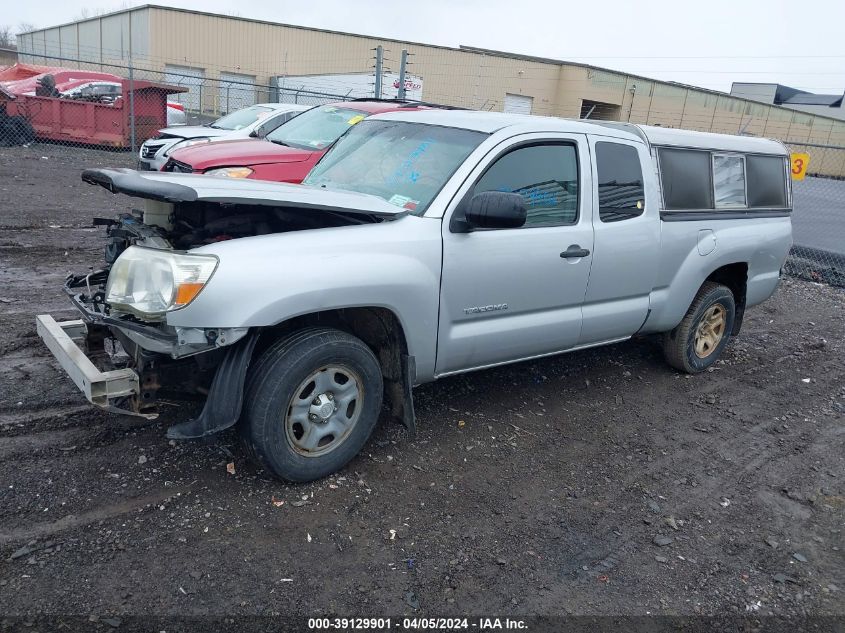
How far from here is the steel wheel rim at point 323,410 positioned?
3.64m

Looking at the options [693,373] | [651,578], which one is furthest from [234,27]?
[651,578]

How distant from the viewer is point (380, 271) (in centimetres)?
370

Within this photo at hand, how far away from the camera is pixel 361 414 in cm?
391

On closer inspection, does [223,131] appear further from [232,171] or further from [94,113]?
[94,113]

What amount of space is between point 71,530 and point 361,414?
4.90ft

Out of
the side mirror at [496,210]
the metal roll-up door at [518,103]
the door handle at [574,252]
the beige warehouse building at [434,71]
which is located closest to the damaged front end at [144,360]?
the side mirror at [496,210]

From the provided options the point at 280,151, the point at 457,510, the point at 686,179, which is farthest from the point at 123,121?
the point at 457,510

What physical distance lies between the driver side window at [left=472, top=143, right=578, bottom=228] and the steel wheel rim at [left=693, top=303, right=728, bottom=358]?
212 cm

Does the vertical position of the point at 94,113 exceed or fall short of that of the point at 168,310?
it exceeds it

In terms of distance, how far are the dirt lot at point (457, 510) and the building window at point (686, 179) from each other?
5.00ft

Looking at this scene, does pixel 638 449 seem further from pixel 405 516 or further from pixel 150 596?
pixel 150 596

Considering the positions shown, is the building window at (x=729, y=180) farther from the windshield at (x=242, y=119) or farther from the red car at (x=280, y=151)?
the windshield at (x=242, y=119)

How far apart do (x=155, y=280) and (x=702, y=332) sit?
184 inches

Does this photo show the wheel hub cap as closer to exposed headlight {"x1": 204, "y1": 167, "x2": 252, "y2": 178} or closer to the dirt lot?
the dirt lot
